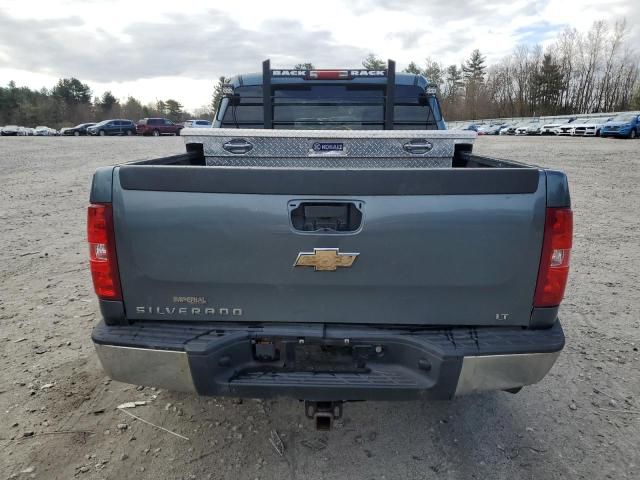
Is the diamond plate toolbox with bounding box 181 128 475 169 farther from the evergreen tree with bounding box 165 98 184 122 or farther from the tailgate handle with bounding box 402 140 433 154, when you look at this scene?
the evergreen tree with bounding box 165 98 184 122

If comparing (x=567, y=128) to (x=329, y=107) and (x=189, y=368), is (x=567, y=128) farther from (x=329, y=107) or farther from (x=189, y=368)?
(x=189, y=368)

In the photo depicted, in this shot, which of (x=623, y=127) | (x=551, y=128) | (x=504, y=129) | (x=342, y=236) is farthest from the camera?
(x=504, y=129)

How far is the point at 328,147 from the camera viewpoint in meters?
3.41

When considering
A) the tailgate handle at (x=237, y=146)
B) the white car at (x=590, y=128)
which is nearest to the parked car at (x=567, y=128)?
the white car at (x=590, y=128)

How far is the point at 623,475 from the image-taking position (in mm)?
2432

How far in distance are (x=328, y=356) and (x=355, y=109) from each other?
3.13 meters

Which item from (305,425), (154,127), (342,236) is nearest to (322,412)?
(305,425)

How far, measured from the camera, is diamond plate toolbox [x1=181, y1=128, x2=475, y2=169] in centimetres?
330

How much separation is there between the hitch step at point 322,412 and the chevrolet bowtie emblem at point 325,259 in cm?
76

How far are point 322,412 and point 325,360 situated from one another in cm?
29

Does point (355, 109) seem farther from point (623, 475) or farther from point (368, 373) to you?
point (623, 475)

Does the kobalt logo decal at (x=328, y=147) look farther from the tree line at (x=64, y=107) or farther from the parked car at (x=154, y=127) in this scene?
the tree line at (x=64, y=107)

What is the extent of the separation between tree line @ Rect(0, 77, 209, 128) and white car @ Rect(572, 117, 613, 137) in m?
71.6

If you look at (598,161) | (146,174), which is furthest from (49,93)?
(146,174)
